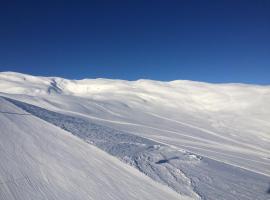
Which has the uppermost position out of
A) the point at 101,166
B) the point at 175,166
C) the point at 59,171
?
the point at 175,166

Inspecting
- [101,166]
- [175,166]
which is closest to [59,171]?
[101,166]

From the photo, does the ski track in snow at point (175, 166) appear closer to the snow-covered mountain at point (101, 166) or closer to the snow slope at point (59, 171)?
the snow-covered mountain at point (101, 166)

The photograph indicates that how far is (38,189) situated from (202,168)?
3.95 m

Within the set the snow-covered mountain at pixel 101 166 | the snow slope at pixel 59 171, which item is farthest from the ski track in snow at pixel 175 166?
the snow slope at pixel 59 171

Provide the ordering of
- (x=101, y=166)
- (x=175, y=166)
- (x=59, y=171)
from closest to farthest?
(x=59, y=171) < (x=101, y=166) < (x=175, y=166)

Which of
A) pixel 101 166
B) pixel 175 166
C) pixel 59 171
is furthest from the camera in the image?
pixel 175 166

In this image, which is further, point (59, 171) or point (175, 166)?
point (175, 166)

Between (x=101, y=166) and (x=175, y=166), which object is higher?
(x=175, y=166)

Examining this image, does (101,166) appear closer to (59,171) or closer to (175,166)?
(59,171)

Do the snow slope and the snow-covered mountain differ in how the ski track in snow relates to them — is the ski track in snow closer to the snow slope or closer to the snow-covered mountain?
the snow-covered mountain

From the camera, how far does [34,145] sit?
22.4 ft

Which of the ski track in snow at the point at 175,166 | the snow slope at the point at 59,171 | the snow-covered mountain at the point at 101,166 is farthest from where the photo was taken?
the ski track in snow at the point at 175,166

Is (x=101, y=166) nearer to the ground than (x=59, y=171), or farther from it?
farther from it

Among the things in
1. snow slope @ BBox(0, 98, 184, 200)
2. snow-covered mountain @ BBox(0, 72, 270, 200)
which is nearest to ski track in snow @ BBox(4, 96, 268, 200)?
snow-covered mountain @ BBox(0, 72, 270, 200)
